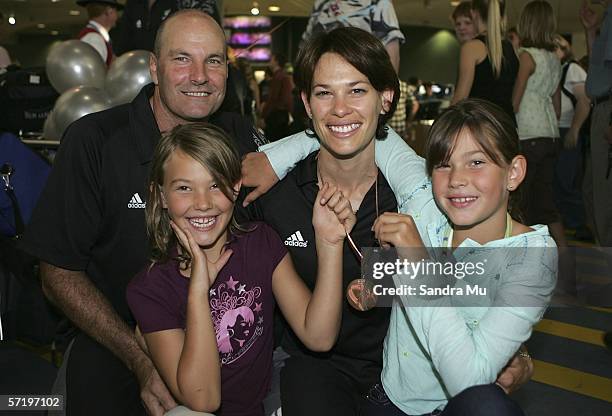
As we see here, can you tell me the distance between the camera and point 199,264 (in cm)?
152

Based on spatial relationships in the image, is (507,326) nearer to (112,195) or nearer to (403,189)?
(403,189)

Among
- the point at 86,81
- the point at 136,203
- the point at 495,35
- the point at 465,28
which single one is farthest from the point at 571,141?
the point at 136,203

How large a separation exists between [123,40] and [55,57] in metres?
0.48

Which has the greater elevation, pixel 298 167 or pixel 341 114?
pixel 341 114

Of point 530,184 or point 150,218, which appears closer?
point 150,218

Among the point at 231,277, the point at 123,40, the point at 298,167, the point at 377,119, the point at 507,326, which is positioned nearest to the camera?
the point at 507,326

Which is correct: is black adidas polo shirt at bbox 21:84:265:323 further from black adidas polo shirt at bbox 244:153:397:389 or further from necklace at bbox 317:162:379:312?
necklace at bbox 317:162:379:312

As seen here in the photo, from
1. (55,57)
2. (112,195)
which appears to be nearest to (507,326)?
(112,195)

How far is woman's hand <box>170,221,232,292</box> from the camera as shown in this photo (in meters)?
1.51

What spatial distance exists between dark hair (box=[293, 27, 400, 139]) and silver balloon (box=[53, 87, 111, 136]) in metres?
2.02

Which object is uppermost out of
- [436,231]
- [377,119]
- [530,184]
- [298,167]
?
[377,119]

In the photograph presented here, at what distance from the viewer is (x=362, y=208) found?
1.86m

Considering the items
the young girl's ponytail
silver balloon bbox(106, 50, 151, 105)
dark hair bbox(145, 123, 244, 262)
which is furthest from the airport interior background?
the young girl's ponytail

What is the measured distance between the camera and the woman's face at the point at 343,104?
1.77m
